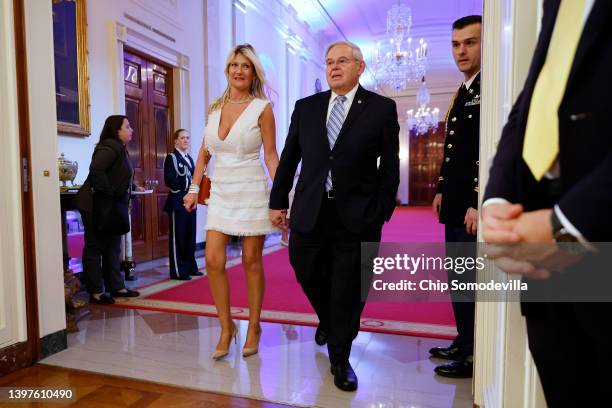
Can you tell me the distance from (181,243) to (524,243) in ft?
13.5

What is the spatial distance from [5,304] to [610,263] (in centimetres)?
241

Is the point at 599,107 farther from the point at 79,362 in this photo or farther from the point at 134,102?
the point at 134,102

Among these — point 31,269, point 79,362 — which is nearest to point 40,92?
point 31,269

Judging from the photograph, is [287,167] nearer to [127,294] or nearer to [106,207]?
[106,207]

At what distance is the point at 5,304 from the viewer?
82.9 inches

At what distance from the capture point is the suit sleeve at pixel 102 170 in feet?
10.8

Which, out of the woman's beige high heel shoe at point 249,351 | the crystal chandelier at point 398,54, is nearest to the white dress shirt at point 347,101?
the woman's beige high heel shoe at point 249,351

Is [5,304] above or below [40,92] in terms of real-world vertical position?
below

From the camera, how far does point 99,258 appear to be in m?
3.51

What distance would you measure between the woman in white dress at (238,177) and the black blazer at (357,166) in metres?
0.34

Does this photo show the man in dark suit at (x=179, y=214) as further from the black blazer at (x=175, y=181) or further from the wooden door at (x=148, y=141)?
the wooden door at (x=148, y=141)

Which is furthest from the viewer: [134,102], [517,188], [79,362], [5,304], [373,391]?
[134,102]

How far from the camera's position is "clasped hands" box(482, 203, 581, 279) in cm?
63

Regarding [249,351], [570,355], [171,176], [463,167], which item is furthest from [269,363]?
[171,176]
